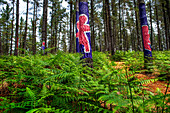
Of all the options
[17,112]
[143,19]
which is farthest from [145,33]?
[17,112]

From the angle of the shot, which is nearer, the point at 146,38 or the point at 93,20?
the point at 146,38

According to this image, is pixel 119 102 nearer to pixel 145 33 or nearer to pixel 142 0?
pixel 145 33

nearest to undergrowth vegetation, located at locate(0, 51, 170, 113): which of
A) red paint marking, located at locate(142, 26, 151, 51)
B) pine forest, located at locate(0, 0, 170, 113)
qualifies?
pine forest, located at locate(0, 0, 170, 113)

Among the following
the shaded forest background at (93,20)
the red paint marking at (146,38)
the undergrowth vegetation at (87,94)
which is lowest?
the undergrowth vegetation at (87,94)

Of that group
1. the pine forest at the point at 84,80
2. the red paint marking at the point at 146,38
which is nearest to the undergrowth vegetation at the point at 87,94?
the pine forest at the point at 84,80

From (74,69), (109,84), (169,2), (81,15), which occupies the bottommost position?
(109,84)

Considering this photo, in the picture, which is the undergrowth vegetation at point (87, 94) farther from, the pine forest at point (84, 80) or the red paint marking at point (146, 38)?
the red paint marking at point (146, 38)

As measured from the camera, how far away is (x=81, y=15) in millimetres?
3832

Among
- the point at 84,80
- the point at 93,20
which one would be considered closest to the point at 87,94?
the point at 84,80

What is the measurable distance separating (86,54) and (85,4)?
2044mm

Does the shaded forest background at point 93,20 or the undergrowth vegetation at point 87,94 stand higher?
the shaded forest background at point 93,20

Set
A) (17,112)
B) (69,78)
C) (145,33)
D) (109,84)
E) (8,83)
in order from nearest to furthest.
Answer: (17,112)
(109,84)
(69,78)
(8,83)
(145,33)

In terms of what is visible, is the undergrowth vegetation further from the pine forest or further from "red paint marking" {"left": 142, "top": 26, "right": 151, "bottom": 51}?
"red paint marking" {"left": 142, "top": 26, "right": 151, "bottom": 51}

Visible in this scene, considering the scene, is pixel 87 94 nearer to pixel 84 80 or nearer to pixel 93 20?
pixel 84 80
